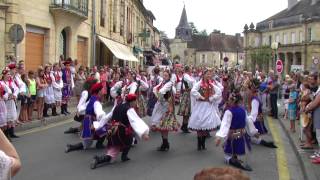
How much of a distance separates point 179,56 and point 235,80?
380 feet

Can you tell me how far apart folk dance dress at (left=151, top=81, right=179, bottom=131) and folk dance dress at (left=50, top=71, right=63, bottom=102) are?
584 cm

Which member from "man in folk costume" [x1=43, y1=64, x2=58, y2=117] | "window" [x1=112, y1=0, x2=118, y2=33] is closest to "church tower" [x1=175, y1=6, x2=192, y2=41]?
"window" [x1=112, y1=0, x2=118, y2=33]

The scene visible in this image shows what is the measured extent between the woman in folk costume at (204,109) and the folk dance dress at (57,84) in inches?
262

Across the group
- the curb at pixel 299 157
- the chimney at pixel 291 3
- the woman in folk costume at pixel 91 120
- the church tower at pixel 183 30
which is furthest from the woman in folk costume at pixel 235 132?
the church tower at pixel 183 30

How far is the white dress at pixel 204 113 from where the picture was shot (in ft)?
36.1

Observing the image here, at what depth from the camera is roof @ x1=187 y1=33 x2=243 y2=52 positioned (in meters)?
130

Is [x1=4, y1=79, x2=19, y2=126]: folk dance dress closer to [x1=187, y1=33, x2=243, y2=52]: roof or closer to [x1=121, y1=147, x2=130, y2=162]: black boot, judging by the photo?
[x1=121, y1=147, x2=130, y2=162]: black boot

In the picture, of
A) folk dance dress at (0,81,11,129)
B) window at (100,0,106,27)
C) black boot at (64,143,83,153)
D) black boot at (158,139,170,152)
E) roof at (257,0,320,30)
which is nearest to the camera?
black boot at (64,143,83,153)

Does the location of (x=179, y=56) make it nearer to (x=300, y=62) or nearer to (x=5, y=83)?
(x=300, y=62)

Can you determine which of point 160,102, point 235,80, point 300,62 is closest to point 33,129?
point 160,102

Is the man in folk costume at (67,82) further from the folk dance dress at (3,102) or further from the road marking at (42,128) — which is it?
the folk dance dress at (3,102)

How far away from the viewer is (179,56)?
137 metres

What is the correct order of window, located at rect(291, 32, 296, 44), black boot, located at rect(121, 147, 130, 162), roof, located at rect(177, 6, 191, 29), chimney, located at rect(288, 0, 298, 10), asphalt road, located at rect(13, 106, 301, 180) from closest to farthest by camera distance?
asphalt road, located at rect(13, 106, 301, 180) < black boot, located at rect(121, 147, 130, 162) < window, located at rect(291, 32, 296, 44) < chimney, located at rect(288, 0, 298, 10) < roof, located at rect(177, 6, 191, 29)

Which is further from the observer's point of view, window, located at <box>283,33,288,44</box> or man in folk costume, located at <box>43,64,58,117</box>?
window, located at <box>283,33,288,44</box>
